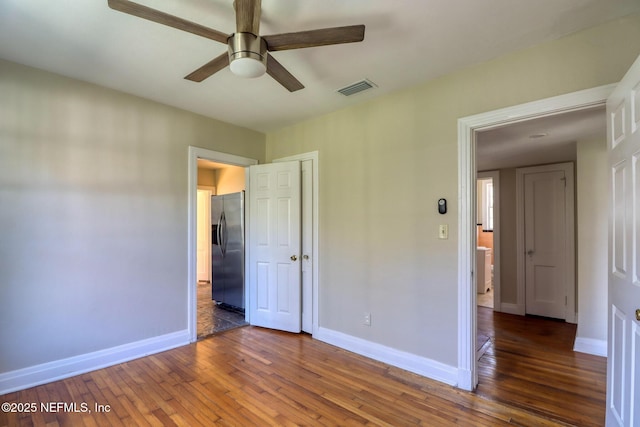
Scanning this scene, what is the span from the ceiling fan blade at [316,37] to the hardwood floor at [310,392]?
7.66ft

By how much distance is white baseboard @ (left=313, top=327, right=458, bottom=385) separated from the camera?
247 centimetres

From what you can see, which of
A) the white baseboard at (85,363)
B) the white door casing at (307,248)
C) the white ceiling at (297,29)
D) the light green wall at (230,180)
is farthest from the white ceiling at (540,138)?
the light green wall at (230,180)

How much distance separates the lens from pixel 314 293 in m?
3.51

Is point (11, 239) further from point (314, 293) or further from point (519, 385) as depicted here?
point (519, 385)

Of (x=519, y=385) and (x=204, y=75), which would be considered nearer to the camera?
(x=204, y=75)

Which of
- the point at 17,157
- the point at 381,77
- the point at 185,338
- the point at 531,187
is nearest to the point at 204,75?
the point at 381,77

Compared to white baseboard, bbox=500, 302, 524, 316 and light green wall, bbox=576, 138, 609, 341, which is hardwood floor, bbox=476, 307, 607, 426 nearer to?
light green wall, bbox=576, 138, 609, 341

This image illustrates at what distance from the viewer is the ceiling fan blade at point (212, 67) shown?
1742mm

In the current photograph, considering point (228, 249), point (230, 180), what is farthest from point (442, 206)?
point (230, 180)

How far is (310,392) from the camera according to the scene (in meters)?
2.34

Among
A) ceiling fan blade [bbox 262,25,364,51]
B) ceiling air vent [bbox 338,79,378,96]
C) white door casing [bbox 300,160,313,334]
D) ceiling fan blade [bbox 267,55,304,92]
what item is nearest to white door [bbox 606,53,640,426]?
ceiling fan blade [bbox 262,25,364,51]

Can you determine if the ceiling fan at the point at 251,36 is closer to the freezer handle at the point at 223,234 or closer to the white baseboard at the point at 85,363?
the white baseboard at the point at 85,363

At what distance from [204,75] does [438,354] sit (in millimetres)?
2805

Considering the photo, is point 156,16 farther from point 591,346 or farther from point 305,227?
point 591,346
